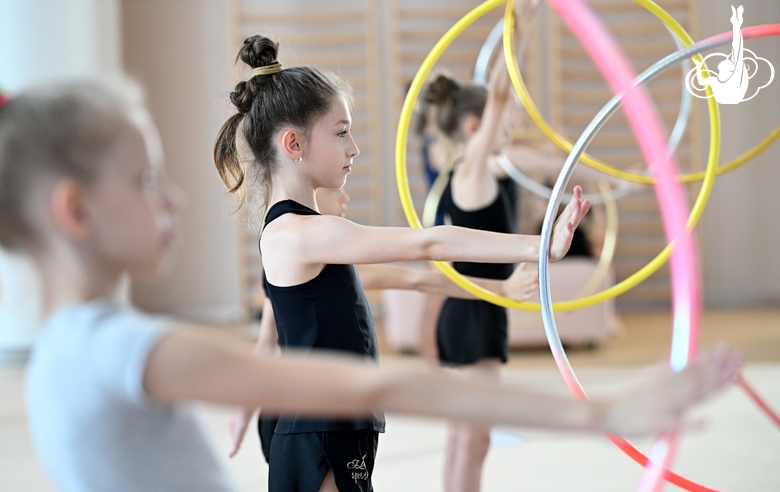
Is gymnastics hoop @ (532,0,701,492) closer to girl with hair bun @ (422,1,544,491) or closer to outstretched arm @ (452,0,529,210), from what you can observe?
outstretched arm @ (452,0,529,210)

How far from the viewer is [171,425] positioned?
89cm

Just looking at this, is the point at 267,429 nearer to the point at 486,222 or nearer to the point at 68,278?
the point at 486,222

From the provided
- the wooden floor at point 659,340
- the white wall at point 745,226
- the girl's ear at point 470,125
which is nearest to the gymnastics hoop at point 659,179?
the girl's ear at point 470,125

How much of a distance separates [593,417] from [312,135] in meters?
0.93

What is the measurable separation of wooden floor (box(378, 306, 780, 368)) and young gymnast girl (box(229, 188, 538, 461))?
286cm

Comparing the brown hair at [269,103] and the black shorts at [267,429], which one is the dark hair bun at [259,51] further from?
the black shorts at [267,429]

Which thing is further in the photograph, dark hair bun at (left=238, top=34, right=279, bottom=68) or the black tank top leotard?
the black tank top leotard

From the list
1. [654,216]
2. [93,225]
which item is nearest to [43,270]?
[93,225]

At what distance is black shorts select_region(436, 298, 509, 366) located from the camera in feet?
7.94

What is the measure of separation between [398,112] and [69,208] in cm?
561

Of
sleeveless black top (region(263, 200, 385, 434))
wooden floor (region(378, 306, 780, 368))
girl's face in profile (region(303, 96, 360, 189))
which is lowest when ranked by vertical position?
wooden floor (region(378, 306, 780, 368))

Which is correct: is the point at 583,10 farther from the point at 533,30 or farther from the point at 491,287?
the point at 533,30

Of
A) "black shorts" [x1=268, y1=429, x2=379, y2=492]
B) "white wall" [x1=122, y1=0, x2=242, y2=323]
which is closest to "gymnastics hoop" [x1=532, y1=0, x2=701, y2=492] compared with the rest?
"black shorts" [x1=268, y1=429, x2=379, y2=492]

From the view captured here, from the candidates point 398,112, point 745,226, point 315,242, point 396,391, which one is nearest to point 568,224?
point 315,242
